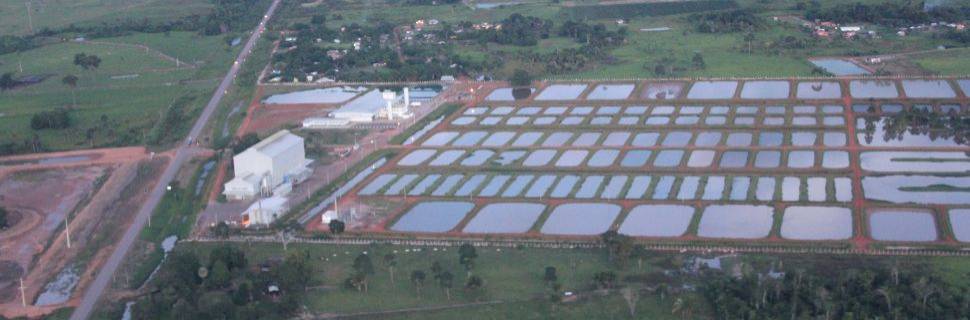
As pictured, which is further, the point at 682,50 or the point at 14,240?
the point at 682,50

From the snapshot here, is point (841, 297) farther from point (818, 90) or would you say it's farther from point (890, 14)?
point (890, 14)

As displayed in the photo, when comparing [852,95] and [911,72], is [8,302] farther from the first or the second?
[911,72]

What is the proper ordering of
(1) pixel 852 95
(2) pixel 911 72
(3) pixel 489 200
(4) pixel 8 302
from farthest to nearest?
(2) pixel 911 72
(1) pixel 852 95
(3) pixel 489 200
(4) pixel 8 302

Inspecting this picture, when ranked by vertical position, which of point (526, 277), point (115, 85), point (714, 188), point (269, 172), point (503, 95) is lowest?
point (115, 85)

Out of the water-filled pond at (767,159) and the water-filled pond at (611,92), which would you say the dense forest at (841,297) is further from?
the water-filled pond at (611,92)

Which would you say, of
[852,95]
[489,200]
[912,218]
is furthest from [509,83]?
[912,218]

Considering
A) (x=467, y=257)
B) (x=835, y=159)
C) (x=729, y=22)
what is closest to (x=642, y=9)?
(x=729, y=22)

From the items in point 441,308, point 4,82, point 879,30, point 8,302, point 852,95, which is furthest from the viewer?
point 879,30
